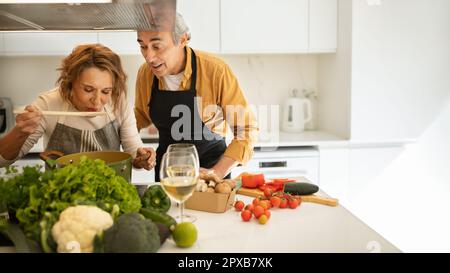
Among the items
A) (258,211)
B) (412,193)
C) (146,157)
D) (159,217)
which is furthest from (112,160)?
(412,193)

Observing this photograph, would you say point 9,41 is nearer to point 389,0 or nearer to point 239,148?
point 239,148

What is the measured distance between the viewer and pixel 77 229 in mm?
1001

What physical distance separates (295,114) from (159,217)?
2.19 meters

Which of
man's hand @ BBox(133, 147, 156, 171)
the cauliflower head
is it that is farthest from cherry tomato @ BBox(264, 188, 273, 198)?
the cauliflower head

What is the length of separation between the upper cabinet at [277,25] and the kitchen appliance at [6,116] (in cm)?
140

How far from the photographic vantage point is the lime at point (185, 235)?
1.09m

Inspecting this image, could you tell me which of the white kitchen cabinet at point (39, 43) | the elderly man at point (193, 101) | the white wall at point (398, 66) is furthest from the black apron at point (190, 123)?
the white wall at point (398, 66)

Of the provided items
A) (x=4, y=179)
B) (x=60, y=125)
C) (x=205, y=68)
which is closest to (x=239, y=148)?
(x=205, y=68)

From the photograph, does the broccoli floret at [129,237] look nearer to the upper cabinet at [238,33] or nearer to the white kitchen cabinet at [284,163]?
the white kitchen cabinet at [284,163]

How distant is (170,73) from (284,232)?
1.21 m

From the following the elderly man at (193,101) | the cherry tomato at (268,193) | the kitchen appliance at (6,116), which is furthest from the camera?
the kitchen appliance at (6,116)

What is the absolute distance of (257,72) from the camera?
3.38 meters

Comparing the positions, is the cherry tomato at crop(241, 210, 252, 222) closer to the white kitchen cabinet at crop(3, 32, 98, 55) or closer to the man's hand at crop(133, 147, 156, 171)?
the man's hand at crop(133, 147, 156, 171)
